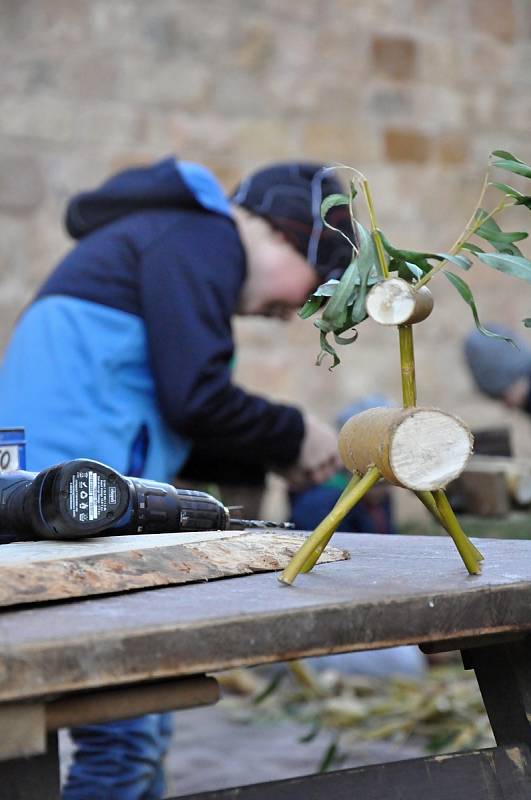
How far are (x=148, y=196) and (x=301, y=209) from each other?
0.32 metres

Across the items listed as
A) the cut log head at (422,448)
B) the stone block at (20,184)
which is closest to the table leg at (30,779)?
the cut log head at (422,448)

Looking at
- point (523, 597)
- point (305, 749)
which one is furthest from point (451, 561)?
point (305, 749)

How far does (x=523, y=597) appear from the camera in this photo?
1021mm

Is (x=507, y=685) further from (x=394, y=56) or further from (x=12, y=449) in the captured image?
(x=394, y=56)

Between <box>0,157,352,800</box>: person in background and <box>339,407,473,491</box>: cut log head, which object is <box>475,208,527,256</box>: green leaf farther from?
<box>0,157,352,800</box>: person in background

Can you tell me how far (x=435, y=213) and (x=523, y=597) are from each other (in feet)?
15.1

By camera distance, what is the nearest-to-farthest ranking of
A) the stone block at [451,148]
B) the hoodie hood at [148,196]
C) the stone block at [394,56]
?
the hoodie hood at [148,196] < the stone block at [394,56] < the stone block at [451,148]

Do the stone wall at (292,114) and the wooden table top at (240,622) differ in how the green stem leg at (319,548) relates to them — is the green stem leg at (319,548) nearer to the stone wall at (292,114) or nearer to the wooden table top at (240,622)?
the wooden table top at (240,622)

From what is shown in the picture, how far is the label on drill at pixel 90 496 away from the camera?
1.19 metres

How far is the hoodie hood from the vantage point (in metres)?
2.47

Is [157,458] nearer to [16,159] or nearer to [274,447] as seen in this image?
[274,447]

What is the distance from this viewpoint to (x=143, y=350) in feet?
7.66

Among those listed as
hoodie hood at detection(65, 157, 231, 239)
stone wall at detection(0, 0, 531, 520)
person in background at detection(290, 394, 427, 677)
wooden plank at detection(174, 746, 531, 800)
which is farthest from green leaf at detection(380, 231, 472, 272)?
stone wall at detection(0, 0, 531, 520)

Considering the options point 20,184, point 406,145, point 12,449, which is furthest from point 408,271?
point 406,145
